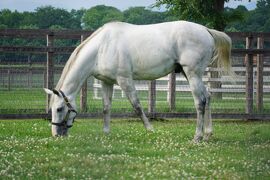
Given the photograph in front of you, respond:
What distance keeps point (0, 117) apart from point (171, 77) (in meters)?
4.40

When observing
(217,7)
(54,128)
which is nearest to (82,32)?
(54,128)

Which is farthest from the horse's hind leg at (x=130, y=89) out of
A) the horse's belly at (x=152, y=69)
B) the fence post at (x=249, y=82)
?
the fence post at (x=249, y=82)

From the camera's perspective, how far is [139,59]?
12.4 metres

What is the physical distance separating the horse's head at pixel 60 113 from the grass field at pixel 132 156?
343 millimetres

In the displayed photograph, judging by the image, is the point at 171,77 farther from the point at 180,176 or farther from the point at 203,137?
the point at 180,176

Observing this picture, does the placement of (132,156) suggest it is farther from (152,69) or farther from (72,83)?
(152,69)

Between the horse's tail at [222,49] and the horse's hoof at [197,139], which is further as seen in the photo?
the horse's tail at [222,49]

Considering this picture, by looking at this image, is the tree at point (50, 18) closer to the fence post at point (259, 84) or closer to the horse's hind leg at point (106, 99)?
the fence post at point (259, 84)

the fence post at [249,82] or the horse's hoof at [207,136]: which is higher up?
the fence post at [249,82]

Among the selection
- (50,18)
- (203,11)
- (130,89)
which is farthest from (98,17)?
(130,89)

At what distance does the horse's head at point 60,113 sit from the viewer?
38.9 ft

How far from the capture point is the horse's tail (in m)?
12.4

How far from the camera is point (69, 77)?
12.2 metres

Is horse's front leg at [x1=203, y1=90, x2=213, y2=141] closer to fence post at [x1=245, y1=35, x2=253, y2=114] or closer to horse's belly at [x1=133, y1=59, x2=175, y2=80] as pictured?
horse's belly at [x1=133, y1=59, x2=175, y2=80]
